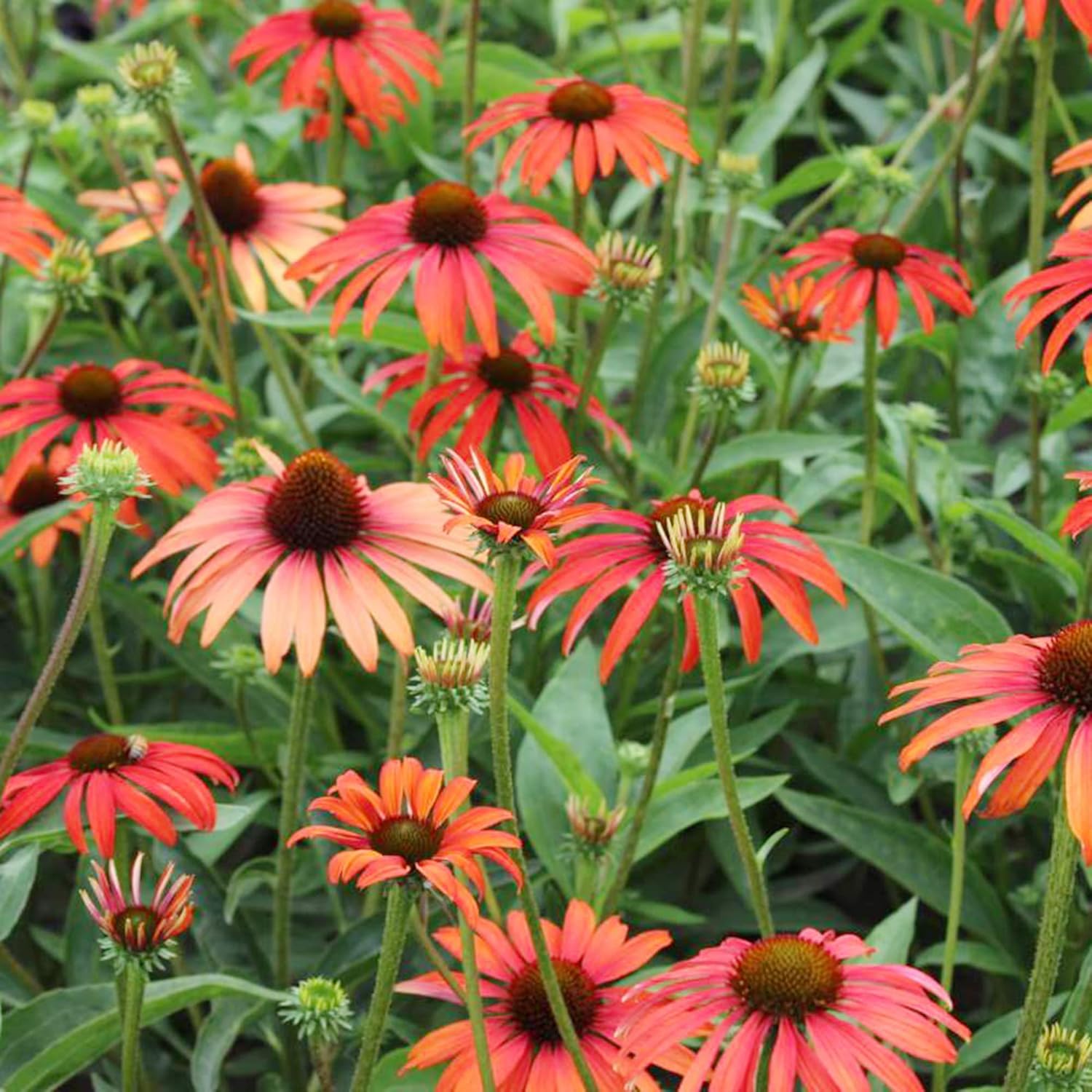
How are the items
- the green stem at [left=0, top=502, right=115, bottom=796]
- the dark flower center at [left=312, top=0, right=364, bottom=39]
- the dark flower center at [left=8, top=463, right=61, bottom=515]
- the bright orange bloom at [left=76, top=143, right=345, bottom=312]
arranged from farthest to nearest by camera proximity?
the dark flower center at [left=312, top=0, right=364, bottom=39]
the bright orange bloom at [left=76, top=143, right=345, bottom=312]
the dark flower center at [left=8, top=463, right=61, bottom=515]
the green stem at [left=0, top=502, right=115, bottom=796]

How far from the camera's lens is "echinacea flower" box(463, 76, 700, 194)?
4.77 ft

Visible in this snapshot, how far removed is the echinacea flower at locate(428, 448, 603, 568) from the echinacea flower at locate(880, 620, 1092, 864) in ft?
0.62

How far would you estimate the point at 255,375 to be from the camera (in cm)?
208

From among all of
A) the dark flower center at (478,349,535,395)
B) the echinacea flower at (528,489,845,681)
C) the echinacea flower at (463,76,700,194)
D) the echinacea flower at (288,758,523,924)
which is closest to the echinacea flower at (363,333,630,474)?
the dark flower center at (478,349,535,395)

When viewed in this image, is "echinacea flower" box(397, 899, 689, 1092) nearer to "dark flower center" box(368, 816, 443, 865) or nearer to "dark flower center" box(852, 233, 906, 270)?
"dark flower center" box(368, 816, 443, 865)

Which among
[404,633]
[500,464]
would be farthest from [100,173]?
[404,633]

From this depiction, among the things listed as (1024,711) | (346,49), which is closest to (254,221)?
(346,49)

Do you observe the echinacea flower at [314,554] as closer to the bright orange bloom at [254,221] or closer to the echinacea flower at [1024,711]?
the echinacea flower at [1024,711]

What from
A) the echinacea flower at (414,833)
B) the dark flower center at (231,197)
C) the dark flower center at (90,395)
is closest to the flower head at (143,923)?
the echinacea flower at (414,833)

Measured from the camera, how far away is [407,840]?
87 centimetres

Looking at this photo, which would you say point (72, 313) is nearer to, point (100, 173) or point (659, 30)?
point (100, 173)

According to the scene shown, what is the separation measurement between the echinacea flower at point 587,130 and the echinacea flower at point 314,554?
14.0 inches

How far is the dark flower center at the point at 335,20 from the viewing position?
70.3 inches

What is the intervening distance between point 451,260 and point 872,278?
1.10ft
